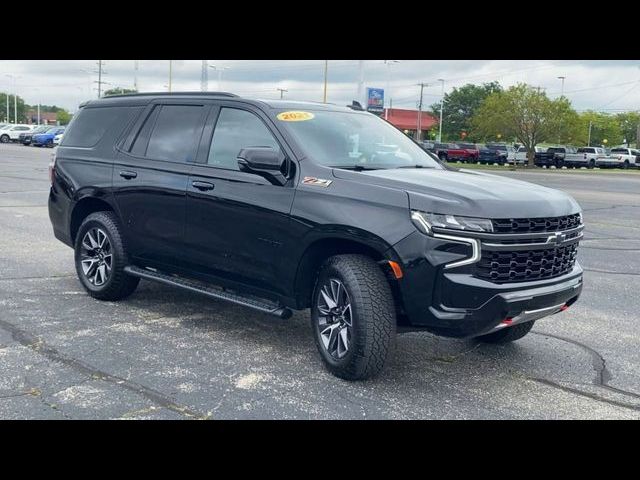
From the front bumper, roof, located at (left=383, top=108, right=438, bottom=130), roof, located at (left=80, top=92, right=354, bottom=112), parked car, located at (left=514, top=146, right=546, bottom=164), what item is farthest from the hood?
roof, located at (left=383, top=108, right=438, bottom=130)

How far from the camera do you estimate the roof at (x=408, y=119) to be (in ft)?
339

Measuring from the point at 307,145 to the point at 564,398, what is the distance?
8.35 feet

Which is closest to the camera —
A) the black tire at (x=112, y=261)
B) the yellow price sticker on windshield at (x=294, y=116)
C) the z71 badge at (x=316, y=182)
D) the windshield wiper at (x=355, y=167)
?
the z71 badge at (x=316, y=182)

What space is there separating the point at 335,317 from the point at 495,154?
58.2 metres

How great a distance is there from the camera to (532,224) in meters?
4.65

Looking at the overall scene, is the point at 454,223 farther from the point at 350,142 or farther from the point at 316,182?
the point at 350,142

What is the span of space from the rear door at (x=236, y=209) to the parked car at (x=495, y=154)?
57016 millimetres

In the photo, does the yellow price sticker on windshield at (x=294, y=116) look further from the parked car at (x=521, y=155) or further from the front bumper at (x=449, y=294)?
the parked car at (x=521, y=155)

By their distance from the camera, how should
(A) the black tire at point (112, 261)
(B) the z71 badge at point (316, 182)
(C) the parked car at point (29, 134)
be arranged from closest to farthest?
1. (B) the z71 badge at point (316, 182)
2. (A) the black tire at point (112, 261)
3. (C) the parked car at point (29, 134)

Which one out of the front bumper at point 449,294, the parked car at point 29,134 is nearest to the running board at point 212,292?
the front bumper at point 449,294

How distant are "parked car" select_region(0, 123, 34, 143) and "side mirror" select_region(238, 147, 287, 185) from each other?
60329 millimetres

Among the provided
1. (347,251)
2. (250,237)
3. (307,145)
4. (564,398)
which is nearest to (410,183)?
(347,251)

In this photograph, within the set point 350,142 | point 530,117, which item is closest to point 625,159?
point 530,117
